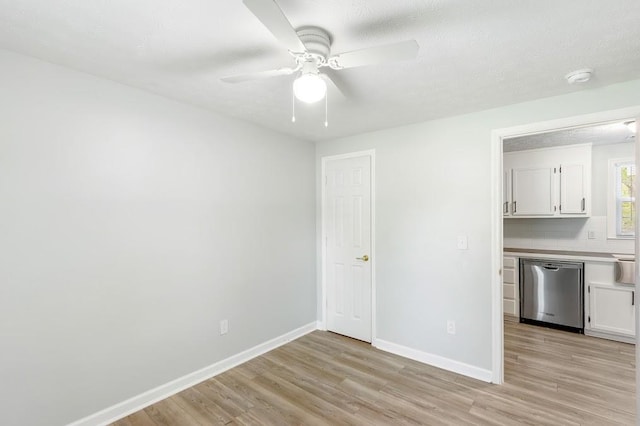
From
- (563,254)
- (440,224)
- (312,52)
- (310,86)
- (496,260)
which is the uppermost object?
(312,52)

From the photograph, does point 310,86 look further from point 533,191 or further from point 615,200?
point 615,200

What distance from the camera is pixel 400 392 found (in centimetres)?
253

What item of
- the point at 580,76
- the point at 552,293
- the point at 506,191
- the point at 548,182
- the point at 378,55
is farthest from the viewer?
the point at 506,191

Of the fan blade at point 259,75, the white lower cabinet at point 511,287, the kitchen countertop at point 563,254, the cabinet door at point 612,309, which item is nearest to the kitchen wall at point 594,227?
the kitchen countertop at point 563,254

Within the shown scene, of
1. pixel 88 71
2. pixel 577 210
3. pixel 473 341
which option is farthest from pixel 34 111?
pixel 577 210

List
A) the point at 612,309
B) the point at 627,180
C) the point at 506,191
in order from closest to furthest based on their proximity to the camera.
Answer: the point at 612,309 → the point at 627,180 → the point at 506,191

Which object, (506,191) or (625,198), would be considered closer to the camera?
(625,198)

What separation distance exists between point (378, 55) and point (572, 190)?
398 centimetres

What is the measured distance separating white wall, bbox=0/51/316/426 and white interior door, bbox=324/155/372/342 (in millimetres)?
931

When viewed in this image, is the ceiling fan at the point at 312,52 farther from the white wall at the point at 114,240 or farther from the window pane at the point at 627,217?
the window pane at the point at 627,217

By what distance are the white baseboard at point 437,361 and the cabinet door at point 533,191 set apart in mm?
2510

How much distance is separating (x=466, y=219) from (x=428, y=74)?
1422mm

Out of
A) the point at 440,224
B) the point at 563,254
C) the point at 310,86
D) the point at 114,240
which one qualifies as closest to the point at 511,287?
the point at 563,254

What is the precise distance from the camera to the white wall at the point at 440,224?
2705 millimetres
